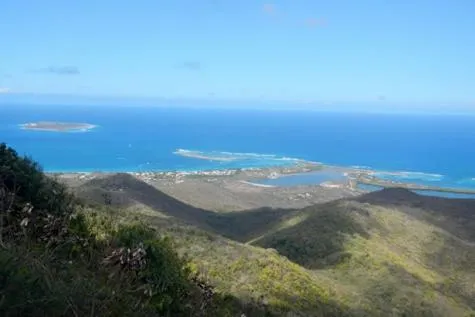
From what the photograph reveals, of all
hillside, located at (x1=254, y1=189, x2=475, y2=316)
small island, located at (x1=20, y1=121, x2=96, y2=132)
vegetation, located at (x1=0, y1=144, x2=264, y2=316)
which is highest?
vegetation, located at (x1=0, y1=144, x2=264, y2=316)

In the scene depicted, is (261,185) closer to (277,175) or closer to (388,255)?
(277,175)

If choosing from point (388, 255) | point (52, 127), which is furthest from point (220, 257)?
point (52, 127)

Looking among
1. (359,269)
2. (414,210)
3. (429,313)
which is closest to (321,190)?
(414,210)

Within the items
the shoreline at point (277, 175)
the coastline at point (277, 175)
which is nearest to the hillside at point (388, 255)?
the coastline at point (277, 175)

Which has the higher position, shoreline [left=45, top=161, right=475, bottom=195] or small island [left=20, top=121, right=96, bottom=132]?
small island [left=20, top=121, right=96, bottom=132]

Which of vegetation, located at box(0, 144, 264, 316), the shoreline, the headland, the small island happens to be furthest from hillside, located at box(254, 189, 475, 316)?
the small island

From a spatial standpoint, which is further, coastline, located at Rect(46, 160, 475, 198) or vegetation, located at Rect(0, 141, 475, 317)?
coastline, located at Rect(46, 160, 475, 198)

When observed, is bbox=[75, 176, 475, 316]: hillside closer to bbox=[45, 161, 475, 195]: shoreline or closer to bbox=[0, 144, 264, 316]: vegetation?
bbox=[0, 144, 264, 316]: vegetation

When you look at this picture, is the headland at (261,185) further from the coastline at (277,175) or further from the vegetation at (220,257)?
the vegetation at (220,257)

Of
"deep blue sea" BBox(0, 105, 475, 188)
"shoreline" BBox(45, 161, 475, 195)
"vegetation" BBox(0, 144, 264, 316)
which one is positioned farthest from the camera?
"deep blue sea" BBox(0, 105, 475, 188)

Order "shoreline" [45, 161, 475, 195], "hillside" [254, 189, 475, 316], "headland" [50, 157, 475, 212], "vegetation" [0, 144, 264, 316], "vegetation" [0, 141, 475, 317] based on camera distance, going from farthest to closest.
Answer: "shoreline" [45, 161, 475, 195] < "headland" [50, 157, 475, 212] < "hillside" [254, 189, 475, 316] < "vegetation" [0, 141, 475, 317] < "vegetation" [0, 144, 264, 316]
